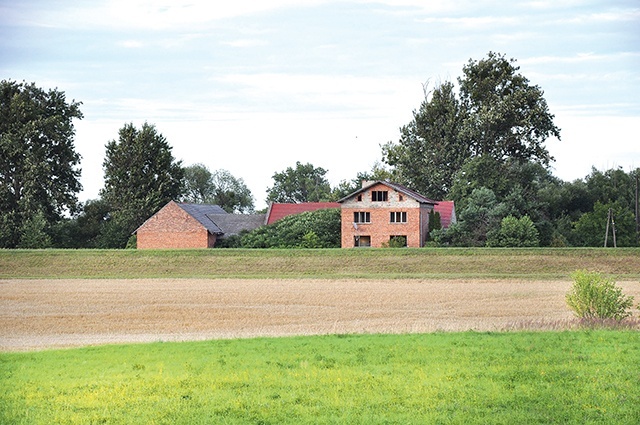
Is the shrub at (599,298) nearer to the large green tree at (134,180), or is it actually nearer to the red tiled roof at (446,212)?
the red tiled roof at (446,212)

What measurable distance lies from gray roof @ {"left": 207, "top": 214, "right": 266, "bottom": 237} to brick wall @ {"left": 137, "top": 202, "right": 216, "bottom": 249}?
5374 millimetres

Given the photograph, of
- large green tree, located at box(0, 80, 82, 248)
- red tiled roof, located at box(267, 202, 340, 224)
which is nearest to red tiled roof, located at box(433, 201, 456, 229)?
red tiled roof, located at box(267, 202, 340, 224)

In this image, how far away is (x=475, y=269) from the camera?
2131 inches

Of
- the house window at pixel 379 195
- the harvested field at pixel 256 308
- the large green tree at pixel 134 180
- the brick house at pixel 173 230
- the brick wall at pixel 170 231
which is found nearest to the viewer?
the harvested field at pixel 256 308

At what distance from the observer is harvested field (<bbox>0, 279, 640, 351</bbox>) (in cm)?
2627

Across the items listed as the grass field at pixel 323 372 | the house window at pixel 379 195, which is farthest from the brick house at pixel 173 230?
the grass field at pixel 323 372

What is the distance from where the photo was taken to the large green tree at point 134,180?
79.4m

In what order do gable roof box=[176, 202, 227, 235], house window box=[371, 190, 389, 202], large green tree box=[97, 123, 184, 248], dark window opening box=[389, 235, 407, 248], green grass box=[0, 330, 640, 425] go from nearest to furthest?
green grass box=[0, 330, 640, 425] < dark window opening box=[389, 235, 407, 248] < house window box=[371, 190, 389, 202] < gable roof box=[176, 202, 227, 235] < large green tree box=[97, 123, 184, 248]

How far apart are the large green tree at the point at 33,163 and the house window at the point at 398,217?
27870 mm

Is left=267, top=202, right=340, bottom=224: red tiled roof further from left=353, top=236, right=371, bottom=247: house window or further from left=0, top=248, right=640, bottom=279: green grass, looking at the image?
left=0, top=248, right=640, bottom=279: green grass

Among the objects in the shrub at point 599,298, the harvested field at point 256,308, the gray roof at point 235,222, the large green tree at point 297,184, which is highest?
the large green tree at point 297,184

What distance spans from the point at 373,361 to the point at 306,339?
4.43 m

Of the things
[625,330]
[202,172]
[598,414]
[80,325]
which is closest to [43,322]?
[80,325]

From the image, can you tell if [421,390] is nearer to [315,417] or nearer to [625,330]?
[315,417]
